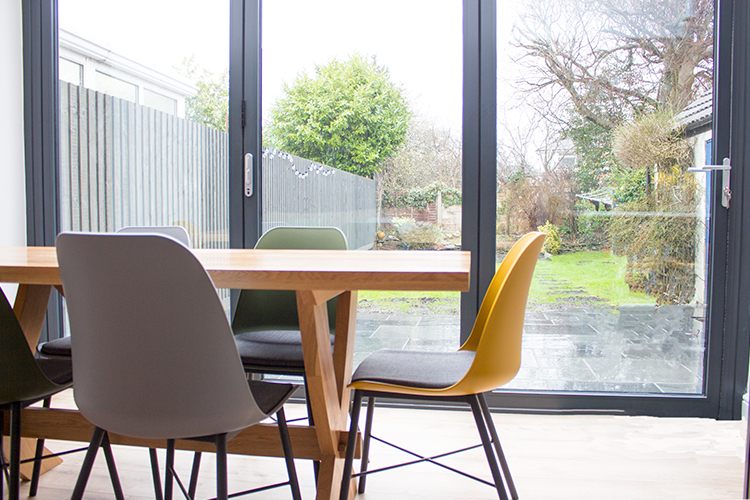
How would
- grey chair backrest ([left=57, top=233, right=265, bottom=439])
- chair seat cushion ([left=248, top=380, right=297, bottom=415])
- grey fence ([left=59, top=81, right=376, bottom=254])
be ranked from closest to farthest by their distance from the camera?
grey chair backrest ([left=57, top=233, right=265, bottom=439]) → chair seat cushion ([left=248, top=380, right=297, bottom=415]) → grey fence ([left=59, top=81, right=376, bottom=254])

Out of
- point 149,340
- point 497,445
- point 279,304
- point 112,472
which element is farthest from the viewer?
point 279,304

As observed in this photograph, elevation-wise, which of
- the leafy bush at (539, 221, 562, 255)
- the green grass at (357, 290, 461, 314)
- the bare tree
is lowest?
the green grass at (357, 290, 461, 314)

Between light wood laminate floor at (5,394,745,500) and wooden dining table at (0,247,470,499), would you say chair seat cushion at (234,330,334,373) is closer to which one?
wooden dining table at (0,247,470,499)

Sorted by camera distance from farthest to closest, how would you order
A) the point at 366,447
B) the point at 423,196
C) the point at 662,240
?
the point at 423,196, the point at 662,240, the point at 366,447

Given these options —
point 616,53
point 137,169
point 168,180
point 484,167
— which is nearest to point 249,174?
point 168,180

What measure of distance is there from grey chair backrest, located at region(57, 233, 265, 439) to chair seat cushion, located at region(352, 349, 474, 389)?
0.45 m

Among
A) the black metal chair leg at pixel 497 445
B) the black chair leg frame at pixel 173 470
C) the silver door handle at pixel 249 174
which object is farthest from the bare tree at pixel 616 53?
the black chair leg frame at pixel 173 470

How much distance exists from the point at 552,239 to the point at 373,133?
42.0 inches

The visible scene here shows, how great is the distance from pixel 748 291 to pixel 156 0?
136 inches

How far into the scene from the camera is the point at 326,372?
147 centimetres

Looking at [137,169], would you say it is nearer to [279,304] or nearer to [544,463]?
[279,304]

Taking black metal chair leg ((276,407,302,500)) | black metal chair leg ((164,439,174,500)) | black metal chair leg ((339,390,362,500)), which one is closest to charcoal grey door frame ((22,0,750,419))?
black metal chair leg ((339,390,362,500))

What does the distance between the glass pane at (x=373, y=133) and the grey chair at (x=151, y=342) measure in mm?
1686

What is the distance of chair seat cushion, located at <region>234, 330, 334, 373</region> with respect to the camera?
178 centimetres
